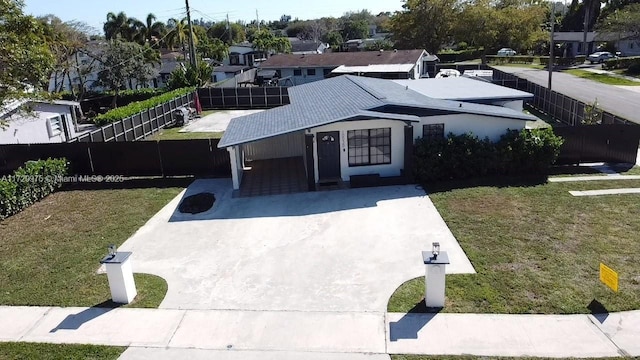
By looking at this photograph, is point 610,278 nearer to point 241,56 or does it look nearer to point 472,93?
point 472,93

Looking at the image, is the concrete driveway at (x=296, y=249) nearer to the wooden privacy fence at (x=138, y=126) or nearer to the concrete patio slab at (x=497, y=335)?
the concrete patio slab at (x=497, y=335)

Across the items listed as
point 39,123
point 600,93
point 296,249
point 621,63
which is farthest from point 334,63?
point 296,249

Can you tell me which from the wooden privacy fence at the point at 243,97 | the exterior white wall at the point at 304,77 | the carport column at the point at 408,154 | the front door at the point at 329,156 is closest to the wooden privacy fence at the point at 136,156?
the front door at the point at 329,156

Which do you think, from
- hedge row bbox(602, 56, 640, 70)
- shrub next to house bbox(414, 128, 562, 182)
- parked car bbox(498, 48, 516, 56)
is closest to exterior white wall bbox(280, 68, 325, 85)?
shrub next to house bbox(414, 128, 562, 182)

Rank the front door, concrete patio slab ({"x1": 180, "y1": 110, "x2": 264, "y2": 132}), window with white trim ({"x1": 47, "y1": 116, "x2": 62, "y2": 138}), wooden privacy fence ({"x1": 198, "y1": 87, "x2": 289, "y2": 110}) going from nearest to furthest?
the front door → window with white trim ({"x1": 47, "y1": 116, "x2": 62, "y2": 138}) → concrete patio slab ({"x1": 180, "y1": 110, "x2": 264, "y2": 132}) → wooden privacy fence ({"x1": 198, "y1": 87, "x2": 289, "y2": 110})

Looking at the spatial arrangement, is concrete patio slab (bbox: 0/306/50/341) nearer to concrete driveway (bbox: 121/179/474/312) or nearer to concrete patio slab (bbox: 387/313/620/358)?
concrete driveway (bbox: 121/179/474/312)

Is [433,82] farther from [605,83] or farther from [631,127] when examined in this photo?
[605,83]

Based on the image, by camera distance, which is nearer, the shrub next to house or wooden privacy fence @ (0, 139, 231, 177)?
the shrub next to house
